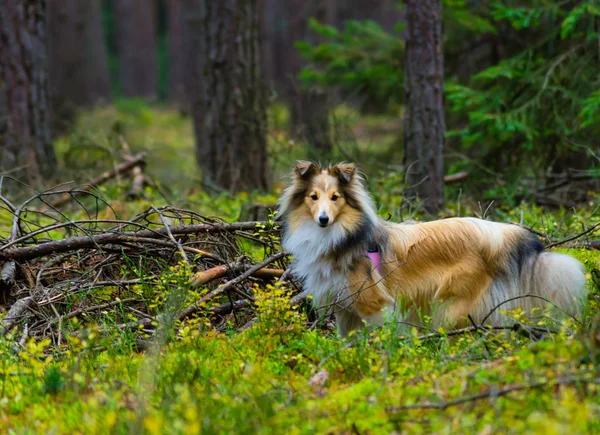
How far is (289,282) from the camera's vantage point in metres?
6.03

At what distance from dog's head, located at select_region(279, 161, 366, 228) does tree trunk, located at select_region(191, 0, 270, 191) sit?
17.2 ft

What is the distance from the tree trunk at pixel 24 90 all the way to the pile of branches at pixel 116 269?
4961 mm

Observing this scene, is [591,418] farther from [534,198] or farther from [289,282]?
[534,198]

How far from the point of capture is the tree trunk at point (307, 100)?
11.8 metres

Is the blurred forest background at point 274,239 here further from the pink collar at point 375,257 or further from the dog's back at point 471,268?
the pink collar at point 375,257

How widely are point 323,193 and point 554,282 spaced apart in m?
1.86

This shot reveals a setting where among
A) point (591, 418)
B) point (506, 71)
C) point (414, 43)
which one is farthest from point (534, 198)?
point (591, 418)

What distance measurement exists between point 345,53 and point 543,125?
367cm

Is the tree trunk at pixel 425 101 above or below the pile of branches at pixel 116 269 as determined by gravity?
above

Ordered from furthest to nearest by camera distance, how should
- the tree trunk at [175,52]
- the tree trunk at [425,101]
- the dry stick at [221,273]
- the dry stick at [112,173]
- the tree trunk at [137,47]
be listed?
the tree trunk at [137,47], the tree trunk at [175,52], the dry stick at [112,173], the tree trunk at [425,101], the dry stick at [221,273]

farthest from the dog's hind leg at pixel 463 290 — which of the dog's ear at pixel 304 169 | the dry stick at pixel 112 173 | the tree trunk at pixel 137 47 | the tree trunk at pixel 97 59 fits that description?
the tree trunk at pixel 137 47

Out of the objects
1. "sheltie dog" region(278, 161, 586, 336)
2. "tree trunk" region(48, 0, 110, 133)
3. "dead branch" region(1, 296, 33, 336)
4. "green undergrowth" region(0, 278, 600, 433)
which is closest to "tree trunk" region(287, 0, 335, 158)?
"sheltie dog" region(278, 161, 586, 336)

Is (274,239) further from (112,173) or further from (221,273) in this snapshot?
(112,173)

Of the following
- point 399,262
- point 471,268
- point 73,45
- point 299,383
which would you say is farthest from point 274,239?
point 73,45
